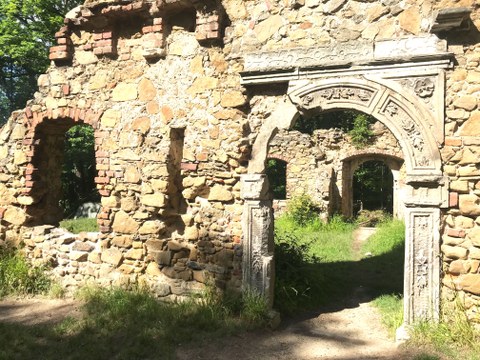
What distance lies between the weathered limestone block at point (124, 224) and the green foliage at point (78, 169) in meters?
7.99

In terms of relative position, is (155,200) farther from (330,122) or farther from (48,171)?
(330,122)

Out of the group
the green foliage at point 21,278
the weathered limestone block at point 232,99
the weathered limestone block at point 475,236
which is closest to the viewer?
the weathered limestone block at point 475,236

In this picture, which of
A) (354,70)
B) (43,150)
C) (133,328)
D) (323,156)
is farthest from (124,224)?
(323,156)

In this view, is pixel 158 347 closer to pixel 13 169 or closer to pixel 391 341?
pixel 391 341

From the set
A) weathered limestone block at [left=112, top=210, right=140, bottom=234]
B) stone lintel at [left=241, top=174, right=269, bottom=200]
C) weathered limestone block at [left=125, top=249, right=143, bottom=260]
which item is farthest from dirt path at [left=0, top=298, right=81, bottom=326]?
stone lintel at [left=241, top=174, right=269, bottom=200]

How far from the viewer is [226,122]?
4676mm

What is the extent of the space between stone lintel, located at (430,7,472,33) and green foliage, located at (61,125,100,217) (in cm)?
1105

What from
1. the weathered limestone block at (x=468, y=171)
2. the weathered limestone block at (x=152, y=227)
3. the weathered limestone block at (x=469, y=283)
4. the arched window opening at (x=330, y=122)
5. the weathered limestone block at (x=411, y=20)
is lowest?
the weathered limestone block at (x=469, y=283)

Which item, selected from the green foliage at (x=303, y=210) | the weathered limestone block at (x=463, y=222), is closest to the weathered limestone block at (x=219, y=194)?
the weathered limestone block at (x=463, y=222)

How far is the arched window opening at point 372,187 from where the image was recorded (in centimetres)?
1603

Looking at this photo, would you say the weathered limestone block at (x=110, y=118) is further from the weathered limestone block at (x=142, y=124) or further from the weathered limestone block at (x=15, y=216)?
the weathered limestone block at (x=15, y=216)

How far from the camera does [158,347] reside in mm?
3854

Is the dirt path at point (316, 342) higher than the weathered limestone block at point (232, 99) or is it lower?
lower

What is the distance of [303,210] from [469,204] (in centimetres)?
764
